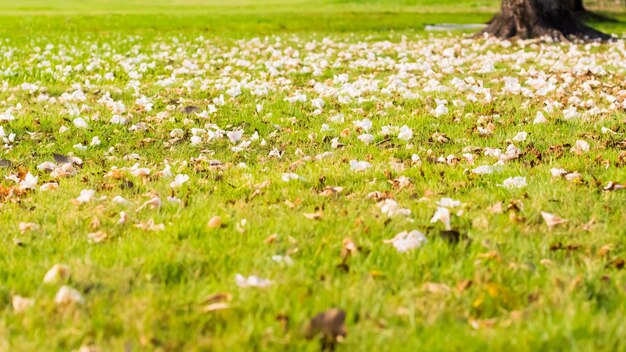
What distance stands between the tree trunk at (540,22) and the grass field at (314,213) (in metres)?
7.02

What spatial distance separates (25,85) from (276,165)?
6045 mm

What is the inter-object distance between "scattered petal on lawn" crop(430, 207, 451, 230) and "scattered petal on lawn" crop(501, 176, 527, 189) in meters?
0.94

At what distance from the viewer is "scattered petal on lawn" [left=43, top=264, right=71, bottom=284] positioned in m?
3.32

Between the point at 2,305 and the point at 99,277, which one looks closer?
the point at 2,305

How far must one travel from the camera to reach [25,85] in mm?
10453

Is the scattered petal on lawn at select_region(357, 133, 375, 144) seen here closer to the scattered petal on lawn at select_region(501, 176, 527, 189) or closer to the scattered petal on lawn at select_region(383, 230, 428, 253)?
the scattered petal on lawn at select_region(501, 176, 527, 189)

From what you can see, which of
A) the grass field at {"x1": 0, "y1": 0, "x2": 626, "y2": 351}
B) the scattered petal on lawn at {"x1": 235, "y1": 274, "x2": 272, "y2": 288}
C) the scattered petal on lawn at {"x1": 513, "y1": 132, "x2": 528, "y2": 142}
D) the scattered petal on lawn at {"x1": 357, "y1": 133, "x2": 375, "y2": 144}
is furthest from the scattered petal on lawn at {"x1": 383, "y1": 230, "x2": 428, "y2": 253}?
the scattered petal on lawn at {"x1": 513, "y1": 132, "x2": 528, "y2": 142}

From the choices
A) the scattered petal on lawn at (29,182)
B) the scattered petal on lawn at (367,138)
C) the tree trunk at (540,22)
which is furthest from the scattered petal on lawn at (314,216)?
the tree trunk at (540,22)

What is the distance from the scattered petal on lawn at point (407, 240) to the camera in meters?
3.75

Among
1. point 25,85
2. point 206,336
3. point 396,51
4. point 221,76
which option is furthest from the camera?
point 396,51

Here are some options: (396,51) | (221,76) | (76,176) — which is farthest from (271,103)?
(396,51)

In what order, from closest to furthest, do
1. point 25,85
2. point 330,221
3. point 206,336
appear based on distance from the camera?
point 206,336
point 330,221
point 25,85

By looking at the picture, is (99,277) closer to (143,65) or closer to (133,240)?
(133,240)

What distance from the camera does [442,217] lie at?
418cm
